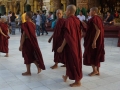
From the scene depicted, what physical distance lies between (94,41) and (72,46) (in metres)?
0.92

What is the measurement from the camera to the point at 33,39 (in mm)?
5336

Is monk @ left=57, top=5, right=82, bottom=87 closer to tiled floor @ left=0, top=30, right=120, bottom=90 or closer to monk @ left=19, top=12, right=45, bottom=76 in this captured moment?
tiled floor @ left=0, top=30, right=120, bottom=90

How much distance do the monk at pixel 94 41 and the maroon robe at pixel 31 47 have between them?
1.17m

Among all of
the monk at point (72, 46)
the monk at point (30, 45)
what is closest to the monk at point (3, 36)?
the monk at point (30, 45)

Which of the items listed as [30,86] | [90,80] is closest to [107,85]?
[90,80]

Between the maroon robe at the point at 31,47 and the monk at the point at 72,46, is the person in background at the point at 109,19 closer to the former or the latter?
the maroon robe at the point at 31,47

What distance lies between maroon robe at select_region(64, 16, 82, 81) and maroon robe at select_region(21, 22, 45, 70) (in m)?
1.03

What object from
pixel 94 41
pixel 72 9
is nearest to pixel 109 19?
pixel 94 41

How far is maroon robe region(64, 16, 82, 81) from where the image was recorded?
14.4 ft

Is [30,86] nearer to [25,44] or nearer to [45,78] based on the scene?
[45,78]

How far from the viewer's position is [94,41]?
202 inches

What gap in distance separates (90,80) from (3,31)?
14.1 feet

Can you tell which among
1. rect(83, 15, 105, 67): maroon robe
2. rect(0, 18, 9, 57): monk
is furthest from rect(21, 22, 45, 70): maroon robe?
rect(0, 18, 9, 57): monk

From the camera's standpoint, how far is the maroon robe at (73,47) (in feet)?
14.4
